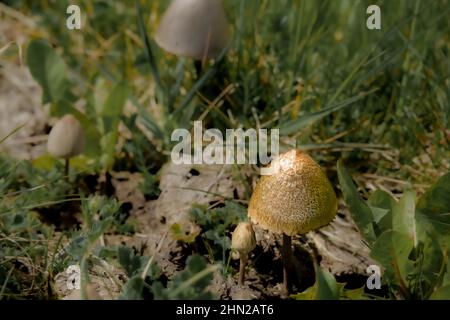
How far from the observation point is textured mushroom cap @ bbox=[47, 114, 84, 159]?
235cm

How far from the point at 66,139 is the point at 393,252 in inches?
47.5

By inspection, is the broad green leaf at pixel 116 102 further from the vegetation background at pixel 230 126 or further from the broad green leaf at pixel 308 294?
the broad green leaf at pixel 308 294

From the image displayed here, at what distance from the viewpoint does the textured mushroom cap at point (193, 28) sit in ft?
8.34

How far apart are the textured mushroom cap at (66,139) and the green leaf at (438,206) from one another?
3.93ft

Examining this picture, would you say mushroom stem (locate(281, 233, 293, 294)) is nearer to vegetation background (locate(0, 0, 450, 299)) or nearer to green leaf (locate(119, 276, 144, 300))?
vegetation background (locate(0, 0, 450, 299))

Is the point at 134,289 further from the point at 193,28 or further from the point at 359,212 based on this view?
the point at 193,28

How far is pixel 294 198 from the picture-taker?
5.81ft

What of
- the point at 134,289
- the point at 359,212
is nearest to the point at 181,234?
the point at 134,289

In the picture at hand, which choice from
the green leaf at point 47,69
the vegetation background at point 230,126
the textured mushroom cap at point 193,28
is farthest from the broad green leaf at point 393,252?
the green leaf at point 47,69

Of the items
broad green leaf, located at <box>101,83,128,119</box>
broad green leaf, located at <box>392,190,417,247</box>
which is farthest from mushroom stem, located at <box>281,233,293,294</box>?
broad green leaf, located at <box>101,83,128,119</box>

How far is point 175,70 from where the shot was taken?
114 inches
